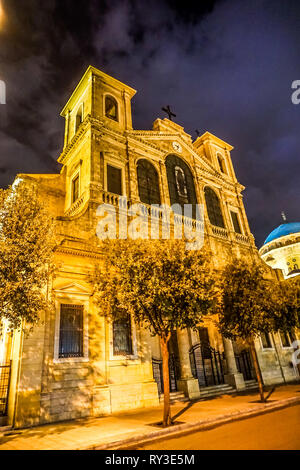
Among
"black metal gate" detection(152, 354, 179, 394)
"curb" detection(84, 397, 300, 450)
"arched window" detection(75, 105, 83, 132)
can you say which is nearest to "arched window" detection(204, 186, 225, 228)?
"arched window" detection(75, 105, 83, 132)

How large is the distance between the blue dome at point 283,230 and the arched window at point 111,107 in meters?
34.1

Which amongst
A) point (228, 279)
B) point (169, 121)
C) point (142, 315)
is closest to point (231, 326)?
point (228, 279)

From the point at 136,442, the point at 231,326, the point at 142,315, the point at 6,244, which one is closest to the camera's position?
the point at 136,442

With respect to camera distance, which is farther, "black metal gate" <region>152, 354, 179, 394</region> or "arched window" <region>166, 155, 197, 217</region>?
"arched window" <region>166, 155, 197, 217</region>

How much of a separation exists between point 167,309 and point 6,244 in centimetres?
546

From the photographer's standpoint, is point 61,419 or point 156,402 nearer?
point 61,419

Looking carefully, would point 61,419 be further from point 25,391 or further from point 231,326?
point 231,326

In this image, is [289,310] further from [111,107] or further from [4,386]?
[111,107]

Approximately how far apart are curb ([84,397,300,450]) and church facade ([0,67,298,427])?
4.33 metres

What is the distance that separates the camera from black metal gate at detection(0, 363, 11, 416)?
1058 centimetres

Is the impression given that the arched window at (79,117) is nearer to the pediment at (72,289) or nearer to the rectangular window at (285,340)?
the pediment at (72,289)

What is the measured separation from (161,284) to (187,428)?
4.34m

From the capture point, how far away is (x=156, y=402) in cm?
1319

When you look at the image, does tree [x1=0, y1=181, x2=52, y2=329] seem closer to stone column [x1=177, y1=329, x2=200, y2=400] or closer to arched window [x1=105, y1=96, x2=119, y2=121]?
stone column [x1=177, y1=329, x2=200, y2=400]
